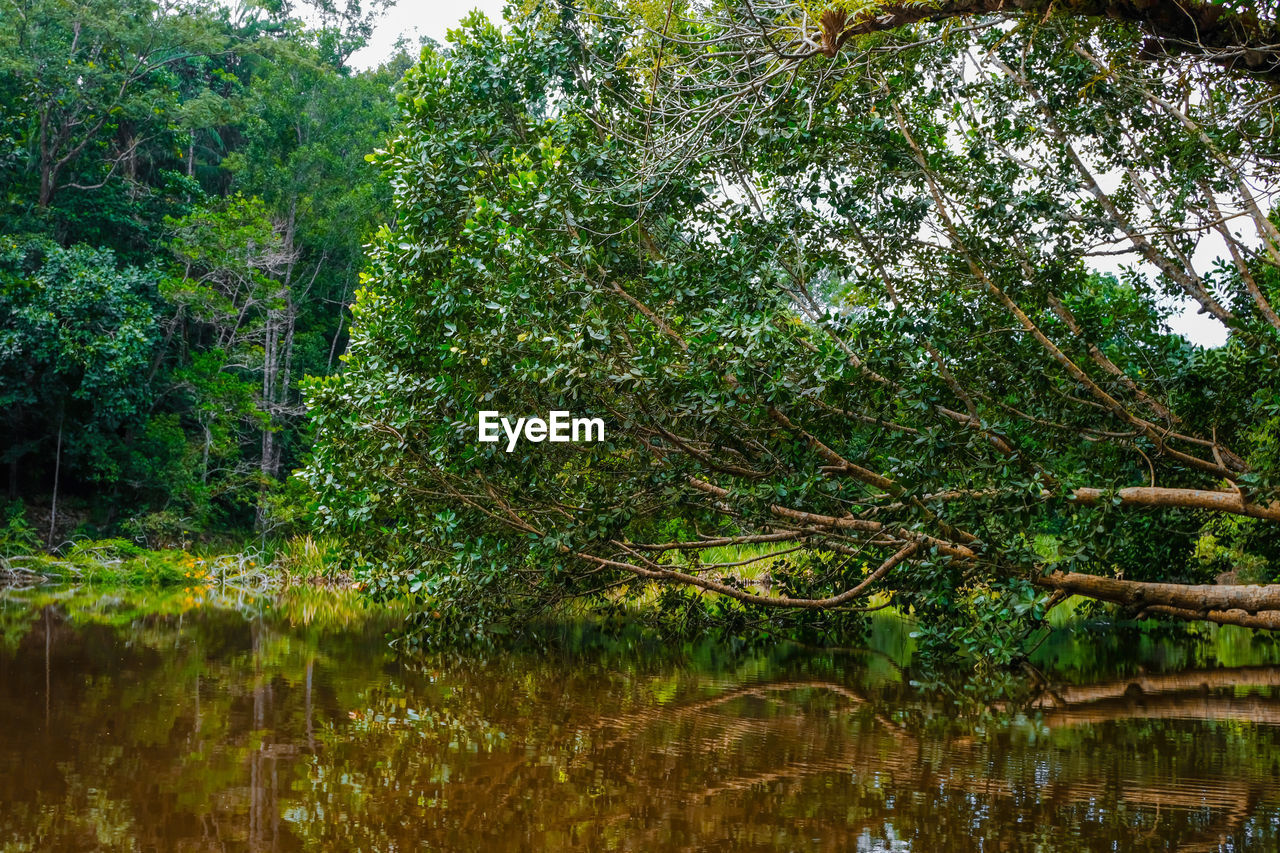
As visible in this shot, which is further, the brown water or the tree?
the tree

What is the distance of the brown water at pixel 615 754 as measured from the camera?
3271 millimetres

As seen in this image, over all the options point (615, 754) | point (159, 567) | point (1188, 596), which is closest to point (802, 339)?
point (1188, 596)

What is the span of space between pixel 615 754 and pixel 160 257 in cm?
1889

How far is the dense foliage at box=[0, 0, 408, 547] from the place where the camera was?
17453 millimetres

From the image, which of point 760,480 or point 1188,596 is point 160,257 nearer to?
point 760,480

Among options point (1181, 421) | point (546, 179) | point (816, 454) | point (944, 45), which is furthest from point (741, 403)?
point (944, 45)

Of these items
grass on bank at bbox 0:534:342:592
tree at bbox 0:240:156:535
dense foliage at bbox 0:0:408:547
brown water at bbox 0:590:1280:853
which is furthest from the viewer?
dense foliage at bbox 0:0:408:547

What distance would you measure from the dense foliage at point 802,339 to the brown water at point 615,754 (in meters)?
0.71

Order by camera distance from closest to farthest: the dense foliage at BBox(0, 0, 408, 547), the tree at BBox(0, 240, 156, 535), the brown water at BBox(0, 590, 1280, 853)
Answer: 1. the brown water at BBox(0, 590, 1280, 853)
2. the tree at BBox(0, 240, 156, 535)
3. the dense foliage at BBox(0, 0, 408, 547)

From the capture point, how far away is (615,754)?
14.3ft

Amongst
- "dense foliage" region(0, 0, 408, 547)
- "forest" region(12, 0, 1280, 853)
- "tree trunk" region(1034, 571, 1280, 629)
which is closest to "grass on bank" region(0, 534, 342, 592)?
"dense foliage" region(0, 0, 408, 547)

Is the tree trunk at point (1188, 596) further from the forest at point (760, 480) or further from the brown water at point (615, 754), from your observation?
the brown water at point (615, 754)

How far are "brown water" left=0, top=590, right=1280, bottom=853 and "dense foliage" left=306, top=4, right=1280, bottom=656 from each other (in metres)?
0.71

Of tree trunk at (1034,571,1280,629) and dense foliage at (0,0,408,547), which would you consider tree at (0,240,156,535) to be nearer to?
dense foliage at (0,0,408,547)
